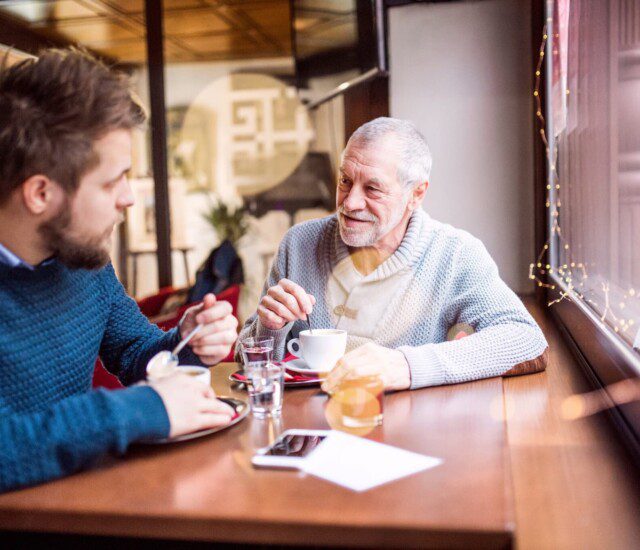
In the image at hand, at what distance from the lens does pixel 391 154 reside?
1859 mm

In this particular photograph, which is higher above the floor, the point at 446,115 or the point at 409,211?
the point at 446,115

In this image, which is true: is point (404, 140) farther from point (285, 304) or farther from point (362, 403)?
point (362, 403)

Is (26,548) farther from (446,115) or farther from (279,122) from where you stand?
(279,122)

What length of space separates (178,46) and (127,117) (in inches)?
220

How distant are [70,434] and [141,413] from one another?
0.10 metres

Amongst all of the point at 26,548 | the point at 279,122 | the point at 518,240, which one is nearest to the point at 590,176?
the point at 518,240

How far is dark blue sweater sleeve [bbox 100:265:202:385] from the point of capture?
1.45 metres

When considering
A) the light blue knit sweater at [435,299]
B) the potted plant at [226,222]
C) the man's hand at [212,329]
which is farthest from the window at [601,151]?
the potted plant at [226,222]

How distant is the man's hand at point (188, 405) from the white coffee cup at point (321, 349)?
354 mm

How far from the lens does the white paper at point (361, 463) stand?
874 mm

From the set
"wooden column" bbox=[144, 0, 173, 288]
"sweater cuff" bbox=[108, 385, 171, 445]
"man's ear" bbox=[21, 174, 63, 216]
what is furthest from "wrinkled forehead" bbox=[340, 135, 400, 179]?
"wooden column" bbox=[144, 0, 173, 288]

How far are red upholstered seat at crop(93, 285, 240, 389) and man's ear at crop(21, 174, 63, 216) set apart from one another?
0.99m

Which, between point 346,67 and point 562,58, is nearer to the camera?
point 562,58

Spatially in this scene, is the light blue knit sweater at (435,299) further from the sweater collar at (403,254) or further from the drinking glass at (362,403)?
the drinking glass at (362,403)
